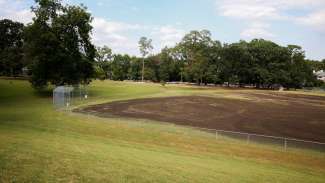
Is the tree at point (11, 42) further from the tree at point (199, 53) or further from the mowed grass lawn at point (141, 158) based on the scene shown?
the mowed grass lawn at point (141, 158)

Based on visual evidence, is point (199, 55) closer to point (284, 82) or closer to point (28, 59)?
point (284, 82)

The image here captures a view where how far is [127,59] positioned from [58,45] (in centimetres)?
10521

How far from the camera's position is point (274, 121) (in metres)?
36.7

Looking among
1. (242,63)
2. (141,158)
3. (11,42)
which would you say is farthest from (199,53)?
(141,158)

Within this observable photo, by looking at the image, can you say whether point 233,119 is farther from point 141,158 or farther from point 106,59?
point 106,59

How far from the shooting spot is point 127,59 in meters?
162

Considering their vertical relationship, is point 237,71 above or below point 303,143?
above

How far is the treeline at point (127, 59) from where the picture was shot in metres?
56.4

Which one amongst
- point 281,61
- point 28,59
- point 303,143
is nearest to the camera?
point 303,143

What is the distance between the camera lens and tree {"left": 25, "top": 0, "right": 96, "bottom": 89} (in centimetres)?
5534

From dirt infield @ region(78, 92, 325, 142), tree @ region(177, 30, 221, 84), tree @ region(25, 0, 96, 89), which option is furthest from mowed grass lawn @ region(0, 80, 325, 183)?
tree @ region(177, 30, 221, 84)

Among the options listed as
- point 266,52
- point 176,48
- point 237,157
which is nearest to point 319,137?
point 237,157

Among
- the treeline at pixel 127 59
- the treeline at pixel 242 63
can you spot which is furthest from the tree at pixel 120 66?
the treeline at pixel 242 63

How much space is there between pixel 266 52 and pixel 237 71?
1407 cm
